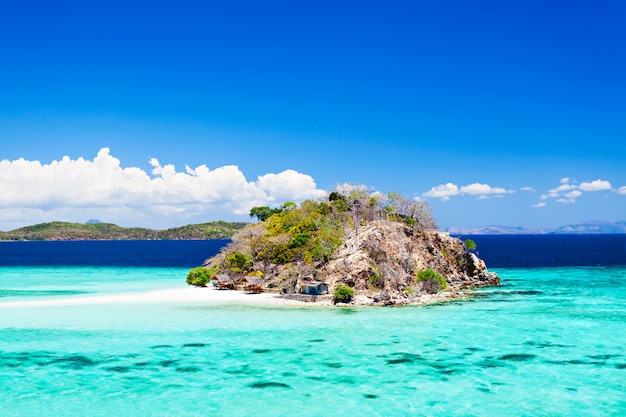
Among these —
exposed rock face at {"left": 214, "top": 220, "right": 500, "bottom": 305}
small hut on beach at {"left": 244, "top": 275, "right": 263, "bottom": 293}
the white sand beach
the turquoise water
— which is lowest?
the turquoise water

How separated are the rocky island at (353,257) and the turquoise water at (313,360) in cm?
613

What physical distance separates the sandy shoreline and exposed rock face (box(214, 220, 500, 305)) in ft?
2.74

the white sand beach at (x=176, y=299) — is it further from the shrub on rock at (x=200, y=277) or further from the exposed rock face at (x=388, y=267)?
the shrub on rock at (x=200, y=277)

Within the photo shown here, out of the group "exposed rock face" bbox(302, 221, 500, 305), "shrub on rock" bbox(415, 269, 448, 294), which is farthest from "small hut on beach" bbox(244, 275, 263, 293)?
"shrub on rock" bbox(415, 269, 448, 294)

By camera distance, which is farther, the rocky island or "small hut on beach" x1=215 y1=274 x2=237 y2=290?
"small hut on beach" x1=215 y1=274 x2=237 y2=290

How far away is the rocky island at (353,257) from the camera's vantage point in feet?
143

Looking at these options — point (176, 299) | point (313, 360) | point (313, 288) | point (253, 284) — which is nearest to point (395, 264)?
point (313, 288)

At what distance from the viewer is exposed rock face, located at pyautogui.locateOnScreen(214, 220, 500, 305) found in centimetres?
4347

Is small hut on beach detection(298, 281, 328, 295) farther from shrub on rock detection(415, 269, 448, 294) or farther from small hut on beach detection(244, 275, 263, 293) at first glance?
shrub on rock detection(415, 269, 448, 294)

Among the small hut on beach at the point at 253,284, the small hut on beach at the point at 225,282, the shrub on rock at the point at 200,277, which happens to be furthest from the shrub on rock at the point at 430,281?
the shrub on rock at the point at 200,277

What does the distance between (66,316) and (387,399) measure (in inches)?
971

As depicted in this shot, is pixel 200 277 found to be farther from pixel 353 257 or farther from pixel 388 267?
pixel 388 267

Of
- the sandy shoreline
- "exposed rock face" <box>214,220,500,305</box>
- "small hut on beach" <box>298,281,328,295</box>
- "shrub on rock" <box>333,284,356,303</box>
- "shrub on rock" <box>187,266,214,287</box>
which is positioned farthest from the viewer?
"shrub on rock" <box>187,266,214,287</box>

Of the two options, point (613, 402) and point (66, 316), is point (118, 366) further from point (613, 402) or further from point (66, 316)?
point (613, 402)
